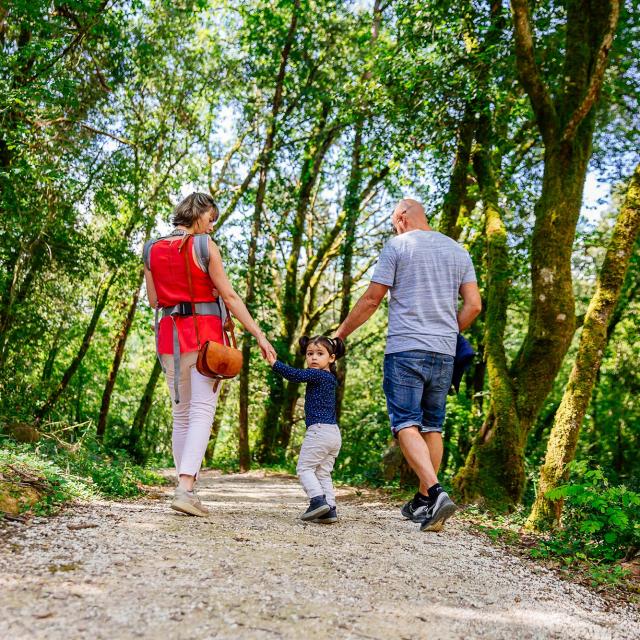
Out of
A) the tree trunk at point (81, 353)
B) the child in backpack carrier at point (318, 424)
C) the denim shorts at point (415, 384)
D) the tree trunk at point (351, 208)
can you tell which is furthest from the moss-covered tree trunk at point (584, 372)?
the tree trunk at point (81, 353)

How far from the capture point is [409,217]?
5070 mm

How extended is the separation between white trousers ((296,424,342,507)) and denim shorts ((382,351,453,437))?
0.51 metres


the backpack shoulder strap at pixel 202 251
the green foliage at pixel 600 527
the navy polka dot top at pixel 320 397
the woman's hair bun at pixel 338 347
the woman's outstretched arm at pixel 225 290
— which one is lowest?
the green foliage at pixel 600 527

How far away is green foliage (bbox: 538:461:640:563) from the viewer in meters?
4.09

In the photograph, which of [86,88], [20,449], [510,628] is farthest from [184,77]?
[510,628]

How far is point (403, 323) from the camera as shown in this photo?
470cm

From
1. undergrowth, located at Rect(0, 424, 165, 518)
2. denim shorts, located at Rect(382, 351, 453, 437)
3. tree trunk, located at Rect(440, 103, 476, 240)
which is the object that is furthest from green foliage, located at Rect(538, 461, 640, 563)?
tree trunk, located at Rect(440, 103, 476, 240)

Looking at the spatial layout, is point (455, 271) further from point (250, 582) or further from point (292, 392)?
point (292, 392)

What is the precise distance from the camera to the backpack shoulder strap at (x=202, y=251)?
14.6 feet

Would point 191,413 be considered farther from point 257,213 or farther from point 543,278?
point 257,213

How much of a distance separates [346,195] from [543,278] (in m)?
8.44

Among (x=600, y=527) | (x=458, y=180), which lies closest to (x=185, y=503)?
(x=600, y=527)

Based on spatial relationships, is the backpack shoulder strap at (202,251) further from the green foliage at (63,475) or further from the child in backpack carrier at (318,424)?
the green foliage at (63,475)

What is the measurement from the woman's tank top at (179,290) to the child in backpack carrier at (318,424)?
60 cm
